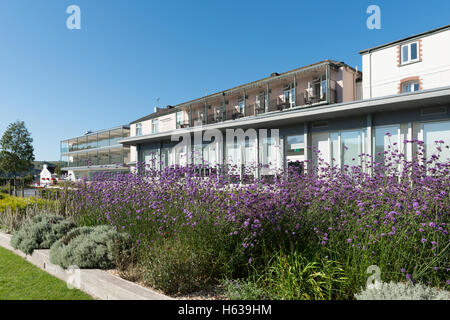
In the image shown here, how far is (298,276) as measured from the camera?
Result: 3.06 metres

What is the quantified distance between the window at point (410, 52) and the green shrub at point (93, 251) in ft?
67.2

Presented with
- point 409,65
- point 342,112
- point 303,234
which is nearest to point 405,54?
point 409,65

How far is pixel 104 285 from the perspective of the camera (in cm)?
329

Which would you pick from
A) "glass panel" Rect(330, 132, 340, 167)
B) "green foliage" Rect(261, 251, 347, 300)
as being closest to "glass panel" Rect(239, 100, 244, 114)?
"glass panel" Rect(330, 132, 340, 167)

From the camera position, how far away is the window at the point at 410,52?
17734 mm

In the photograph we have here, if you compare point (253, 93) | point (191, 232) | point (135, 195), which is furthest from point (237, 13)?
point (253, 93)

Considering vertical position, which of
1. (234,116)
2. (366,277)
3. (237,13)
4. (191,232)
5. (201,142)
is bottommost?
(366,277)

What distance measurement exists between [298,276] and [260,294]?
478 mm

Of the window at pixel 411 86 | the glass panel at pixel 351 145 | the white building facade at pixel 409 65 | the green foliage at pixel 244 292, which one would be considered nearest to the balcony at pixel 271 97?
the white building facade at pixel 409 65

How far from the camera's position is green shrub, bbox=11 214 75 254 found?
504 centimetres

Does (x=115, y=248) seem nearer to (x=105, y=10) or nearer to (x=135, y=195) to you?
(x=135, y=195)

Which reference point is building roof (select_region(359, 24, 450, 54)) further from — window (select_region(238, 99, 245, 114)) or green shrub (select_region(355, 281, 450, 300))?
green shrub (select_region(355, 281, 450, 300))

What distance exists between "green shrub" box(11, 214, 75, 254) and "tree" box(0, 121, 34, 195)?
2369cm

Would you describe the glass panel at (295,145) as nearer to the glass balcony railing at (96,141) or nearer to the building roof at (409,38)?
the building roof at (409,38)
